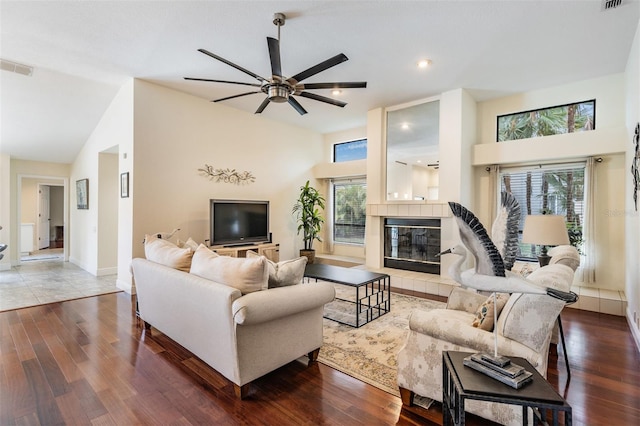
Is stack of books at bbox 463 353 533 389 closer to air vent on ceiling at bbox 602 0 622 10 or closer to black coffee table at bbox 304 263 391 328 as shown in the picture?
black coffee table at bbox 304 263 391 328

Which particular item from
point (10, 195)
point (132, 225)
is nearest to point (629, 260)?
point (132, 225)

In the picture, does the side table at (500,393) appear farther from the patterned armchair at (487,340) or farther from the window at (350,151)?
the window at (350,151)

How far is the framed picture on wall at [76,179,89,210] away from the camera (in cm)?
631

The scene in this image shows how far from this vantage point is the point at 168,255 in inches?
116

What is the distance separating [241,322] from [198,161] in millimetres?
3995

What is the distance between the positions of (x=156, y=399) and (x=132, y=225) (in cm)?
311

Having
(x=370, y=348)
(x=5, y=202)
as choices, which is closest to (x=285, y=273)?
(x=370, y=348)

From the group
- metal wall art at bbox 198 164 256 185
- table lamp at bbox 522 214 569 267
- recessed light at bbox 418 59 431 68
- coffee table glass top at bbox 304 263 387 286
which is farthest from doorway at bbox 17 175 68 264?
table lamp at bbox 522 214 569 267

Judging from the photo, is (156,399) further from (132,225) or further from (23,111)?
(23,111)

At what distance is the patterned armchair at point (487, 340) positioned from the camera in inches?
64.9

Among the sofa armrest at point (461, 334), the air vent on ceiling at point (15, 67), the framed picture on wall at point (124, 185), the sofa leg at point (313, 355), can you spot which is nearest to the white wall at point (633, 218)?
the sofa armrest at point (461, 334)

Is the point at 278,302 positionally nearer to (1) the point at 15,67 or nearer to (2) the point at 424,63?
(2) the point at 424,63

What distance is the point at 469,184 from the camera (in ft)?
17.0

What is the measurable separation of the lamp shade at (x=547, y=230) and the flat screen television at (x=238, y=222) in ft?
13.9
